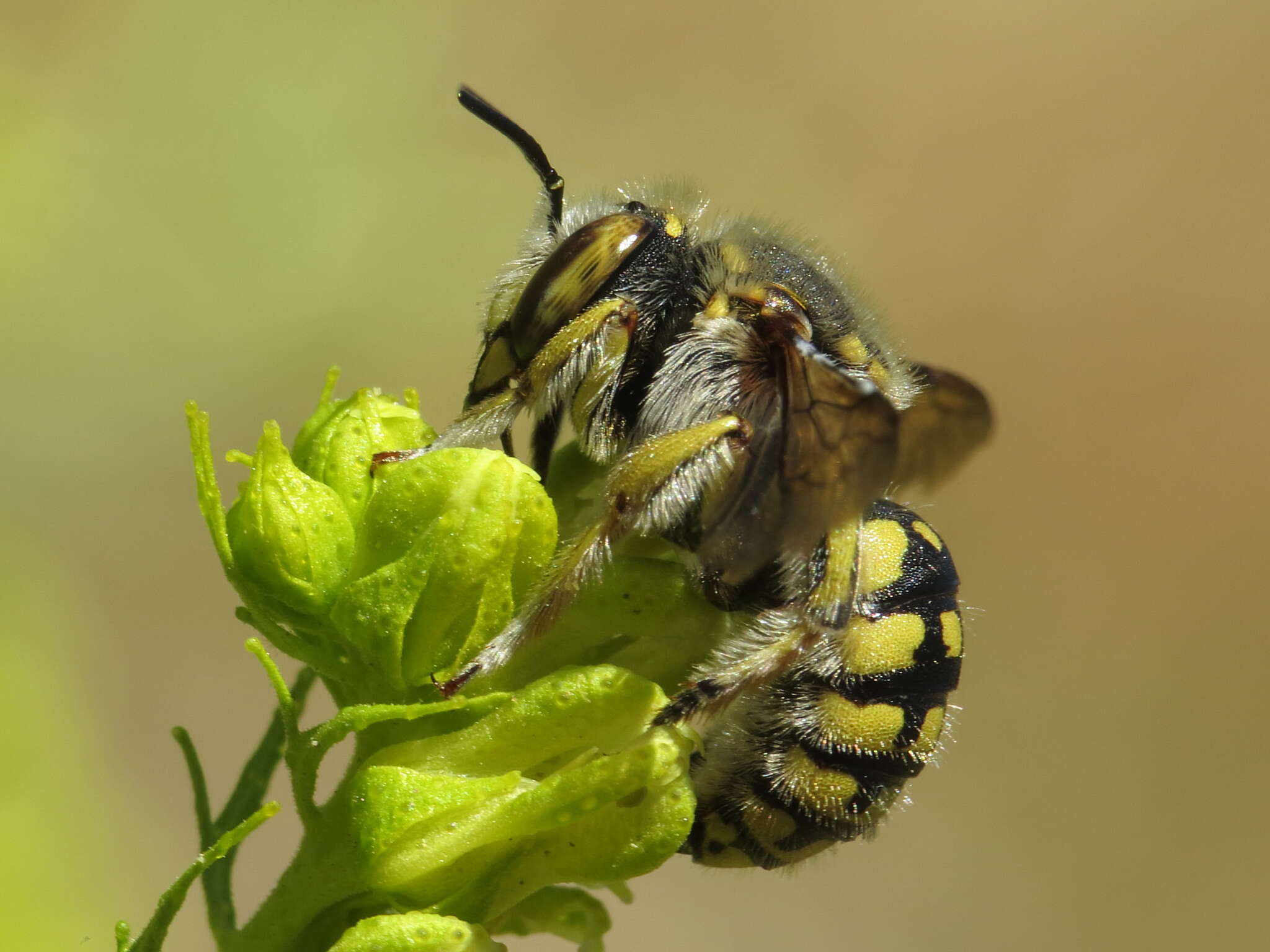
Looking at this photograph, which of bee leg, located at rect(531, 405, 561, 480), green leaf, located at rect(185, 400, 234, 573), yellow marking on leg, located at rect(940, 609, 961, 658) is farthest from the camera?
bee leg, located at rect(531, 405, 561, 480)

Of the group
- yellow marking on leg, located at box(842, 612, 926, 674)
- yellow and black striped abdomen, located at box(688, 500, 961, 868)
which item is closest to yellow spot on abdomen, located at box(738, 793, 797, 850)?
yellow and black striped abdomen, located at box(688, 500, 961, 868)

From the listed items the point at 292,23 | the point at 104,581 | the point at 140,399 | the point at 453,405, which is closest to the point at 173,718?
the point at 104,581

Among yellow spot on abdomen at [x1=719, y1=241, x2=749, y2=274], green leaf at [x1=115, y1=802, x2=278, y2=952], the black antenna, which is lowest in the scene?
green leaf at [x1=115, y1=802, x2=278, y2=952]

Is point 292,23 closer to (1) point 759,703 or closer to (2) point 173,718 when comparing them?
(2) point 173,718

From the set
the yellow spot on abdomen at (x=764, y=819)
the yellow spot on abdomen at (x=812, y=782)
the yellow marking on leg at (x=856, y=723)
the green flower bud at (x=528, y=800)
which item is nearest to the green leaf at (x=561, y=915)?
the green flower bud at (x=528, y=800)

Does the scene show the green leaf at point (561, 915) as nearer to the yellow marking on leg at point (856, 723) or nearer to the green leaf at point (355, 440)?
the yellow marking on leg at point (856, 723)

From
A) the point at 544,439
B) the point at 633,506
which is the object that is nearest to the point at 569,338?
the point at 544,439

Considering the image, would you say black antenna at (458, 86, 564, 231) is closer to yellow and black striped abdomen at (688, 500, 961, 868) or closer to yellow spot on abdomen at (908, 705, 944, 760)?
yellow and black striped abdomen at (688, 500, 961, 868)
